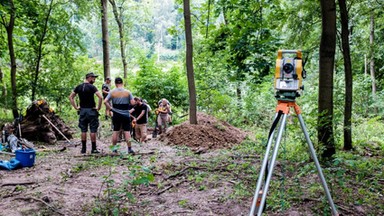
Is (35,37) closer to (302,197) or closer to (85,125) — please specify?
(85,125)

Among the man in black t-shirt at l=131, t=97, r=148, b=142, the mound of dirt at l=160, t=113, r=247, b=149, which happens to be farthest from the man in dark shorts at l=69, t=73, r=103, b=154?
the mound of dirt at l=160, t=113, r=247, b=149

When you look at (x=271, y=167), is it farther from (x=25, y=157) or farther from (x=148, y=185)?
(x=25, y=157)

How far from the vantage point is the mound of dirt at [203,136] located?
8820mm

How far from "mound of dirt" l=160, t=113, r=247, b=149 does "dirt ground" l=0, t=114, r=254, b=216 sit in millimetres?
1213

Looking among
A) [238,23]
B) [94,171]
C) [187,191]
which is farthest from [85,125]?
[238,23]

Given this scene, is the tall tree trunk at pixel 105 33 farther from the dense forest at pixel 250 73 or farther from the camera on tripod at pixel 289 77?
the camera on tripod at pixel 289 77

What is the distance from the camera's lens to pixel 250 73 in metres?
7.15

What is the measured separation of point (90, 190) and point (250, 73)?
4.23 m

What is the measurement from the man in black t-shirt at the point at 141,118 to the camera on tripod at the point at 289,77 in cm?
679

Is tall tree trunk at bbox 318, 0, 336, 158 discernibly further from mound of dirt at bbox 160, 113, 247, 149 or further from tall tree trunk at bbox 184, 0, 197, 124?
tall tree trunk at bbox 184, 0, 197, 124

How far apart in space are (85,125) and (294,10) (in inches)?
232

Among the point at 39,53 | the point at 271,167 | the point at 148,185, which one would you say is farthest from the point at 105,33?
the point at 271,167

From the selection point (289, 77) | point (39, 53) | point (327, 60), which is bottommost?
point (289, 77)

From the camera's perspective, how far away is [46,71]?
1474cm
